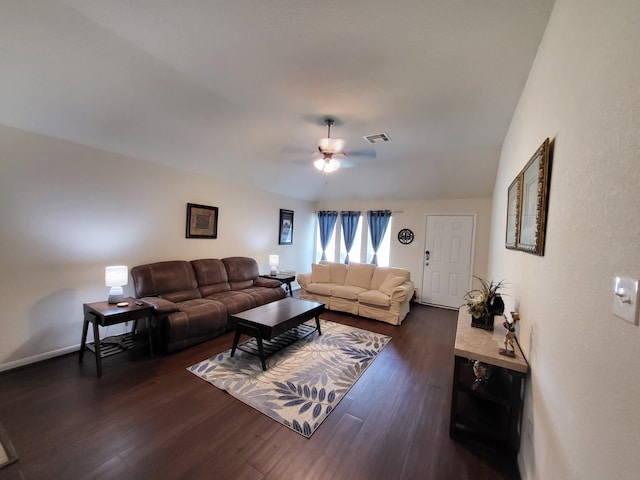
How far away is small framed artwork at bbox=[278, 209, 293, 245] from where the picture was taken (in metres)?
5.84

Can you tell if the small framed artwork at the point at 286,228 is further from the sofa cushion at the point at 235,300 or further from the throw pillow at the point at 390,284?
the throw pillow at the point at 390,284

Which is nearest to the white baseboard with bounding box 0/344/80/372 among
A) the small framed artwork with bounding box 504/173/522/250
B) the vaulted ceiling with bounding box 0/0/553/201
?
the vaulted ceiling with bounding box 0/0/553/201

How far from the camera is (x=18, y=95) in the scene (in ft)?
7.23

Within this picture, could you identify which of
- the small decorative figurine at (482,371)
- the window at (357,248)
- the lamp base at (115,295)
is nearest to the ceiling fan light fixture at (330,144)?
the small decorative figurine at (482,371)

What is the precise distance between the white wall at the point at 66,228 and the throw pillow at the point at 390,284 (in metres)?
3.34

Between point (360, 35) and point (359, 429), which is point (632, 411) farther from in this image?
point (360, 35)

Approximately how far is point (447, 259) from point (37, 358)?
628 cm

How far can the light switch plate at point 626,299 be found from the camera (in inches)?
24.9

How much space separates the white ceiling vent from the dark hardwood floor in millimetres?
2970

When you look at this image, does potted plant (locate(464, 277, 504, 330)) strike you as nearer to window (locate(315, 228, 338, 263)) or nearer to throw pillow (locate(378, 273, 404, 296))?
throw pillow (locate(378, 273, 404, 296))

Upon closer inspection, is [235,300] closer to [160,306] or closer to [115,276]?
[160,306]

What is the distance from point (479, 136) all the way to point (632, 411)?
3.59m

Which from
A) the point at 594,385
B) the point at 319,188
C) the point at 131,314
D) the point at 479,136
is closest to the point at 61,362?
the point at 131,314

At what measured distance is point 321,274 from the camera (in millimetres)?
5117
